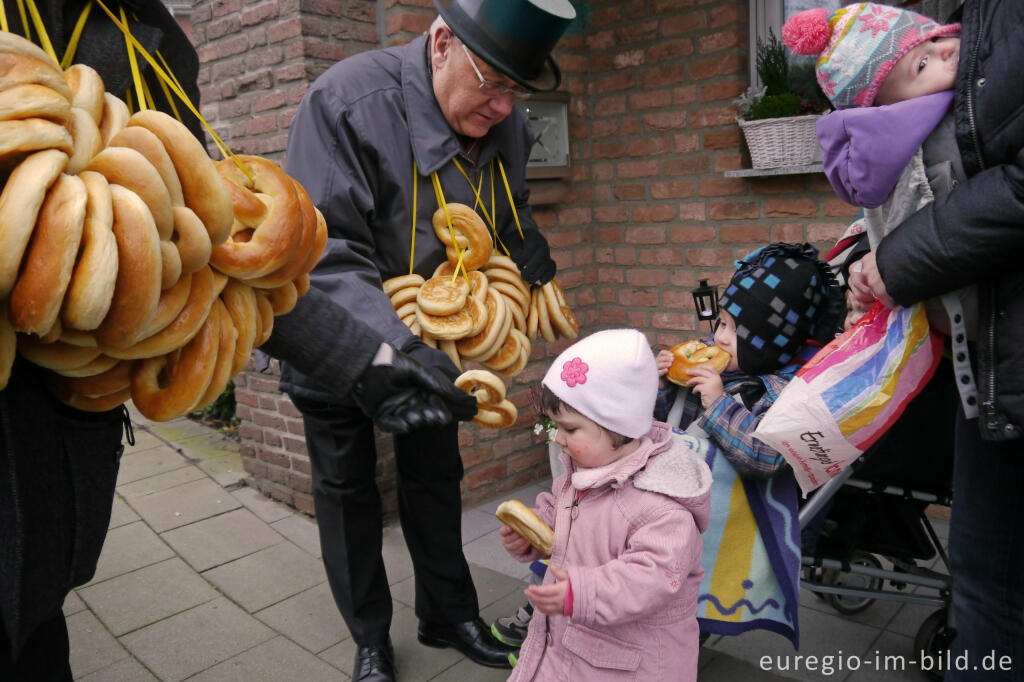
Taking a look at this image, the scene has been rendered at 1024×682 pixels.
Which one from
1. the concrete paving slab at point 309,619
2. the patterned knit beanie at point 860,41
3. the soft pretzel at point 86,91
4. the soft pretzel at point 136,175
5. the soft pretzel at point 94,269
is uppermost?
the patterned knit beanie at point 860,41

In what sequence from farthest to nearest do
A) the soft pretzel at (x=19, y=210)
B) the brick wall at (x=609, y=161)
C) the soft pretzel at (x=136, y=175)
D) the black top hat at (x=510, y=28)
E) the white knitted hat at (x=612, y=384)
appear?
1. the brick wall at (x=609, y=161)
2. the black top hat at (x=510, y=28)
3. the white knitted hat at (x=612, y=384)
4. the soft pretzel at (x=136, y=175)
5. the soft pretzel at (x=19, y=210)

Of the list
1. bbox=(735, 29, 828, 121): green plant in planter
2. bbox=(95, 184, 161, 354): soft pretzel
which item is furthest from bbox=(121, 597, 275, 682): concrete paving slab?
bbox=(735, 29, 828, 121): green plant in planter

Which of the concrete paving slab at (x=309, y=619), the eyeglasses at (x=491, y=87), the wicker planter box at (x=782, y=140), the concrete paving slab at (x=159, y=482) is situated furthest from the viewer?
the concrete paving slab at (x=159, y=482)

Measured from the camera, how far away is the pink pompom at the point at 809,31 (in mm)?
1793

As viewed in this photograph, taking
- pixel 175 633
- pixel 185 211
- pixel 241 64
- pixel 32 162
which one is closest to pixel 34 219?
pixel 32 162

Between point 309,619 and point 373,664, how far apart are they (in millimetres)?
596

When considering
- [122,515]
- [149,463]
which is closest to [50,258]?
[122,515]

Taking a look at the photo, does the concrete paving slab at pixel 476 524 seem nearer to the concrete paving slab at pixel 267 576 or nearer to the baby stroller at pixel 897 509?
the concrete paving slab at pixel 267 576

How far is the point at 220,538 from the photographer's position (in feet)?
12.1

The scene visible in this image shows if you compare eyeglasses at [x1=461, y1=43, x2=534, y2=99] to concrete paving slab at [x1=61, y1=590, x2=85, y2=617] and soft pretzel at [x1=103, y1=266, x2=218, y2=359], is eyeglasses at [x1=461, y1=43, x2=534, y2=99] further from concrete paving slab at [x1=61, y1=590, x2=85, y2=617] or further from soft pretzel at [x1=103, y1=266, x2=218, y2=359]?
concrete paving slab at [x1=61, y1=590, x2=85, y2=617]

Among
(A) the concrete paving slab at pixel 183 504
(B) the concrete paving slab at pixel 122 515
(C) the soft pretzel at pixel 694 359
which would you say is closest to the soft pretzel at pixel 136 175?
(C) the soft pretzel at pixel 694 359

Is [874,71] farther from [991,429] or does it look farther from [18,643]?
[18,643]

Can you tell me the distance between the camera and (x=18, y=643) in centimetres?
113

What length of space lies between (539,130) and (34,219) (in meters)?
3.42
